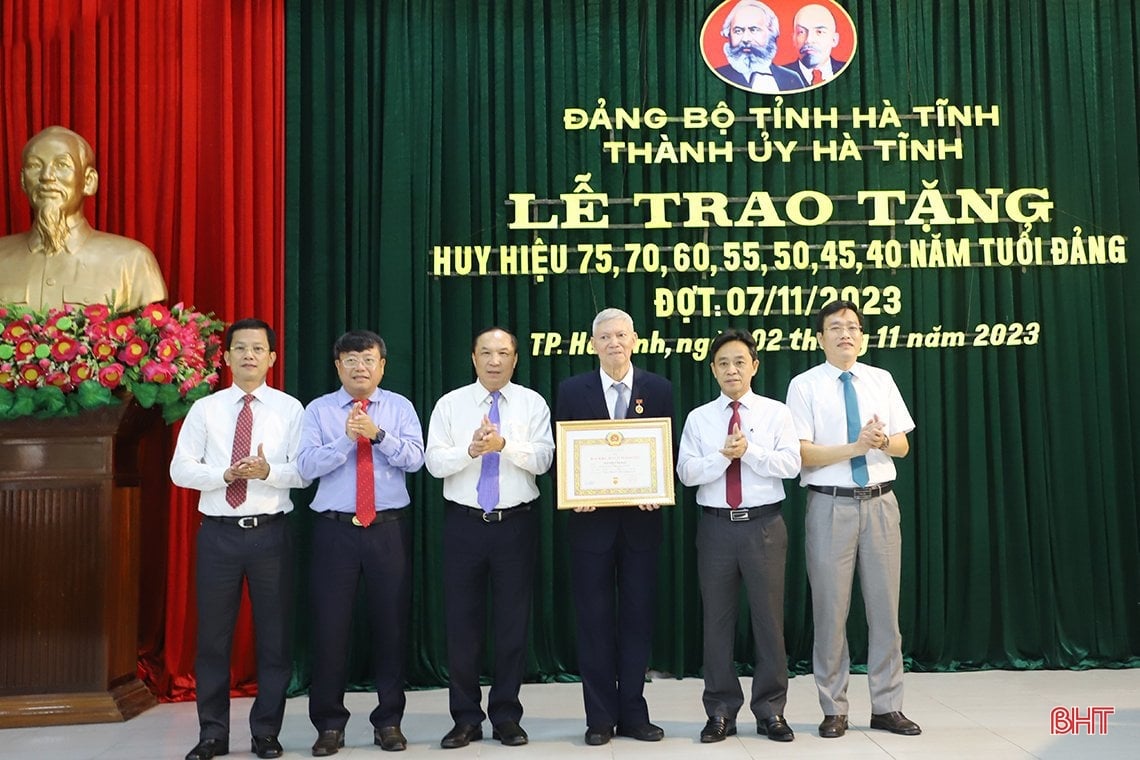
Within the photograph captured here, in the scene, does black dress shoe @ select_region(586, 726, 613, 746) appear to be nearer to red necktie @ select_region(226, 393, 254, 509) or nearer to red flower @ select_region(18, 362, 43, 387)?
red necktie @ select_region(226, 393, 254, 509)

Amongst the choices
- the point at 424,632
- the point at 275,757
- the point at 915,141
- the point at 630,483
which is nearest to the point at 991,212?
the point at 915,141

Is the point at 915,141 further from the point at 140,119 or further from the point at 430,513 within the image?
the point at 140,119

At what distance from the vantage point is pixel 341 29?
5.36 meters

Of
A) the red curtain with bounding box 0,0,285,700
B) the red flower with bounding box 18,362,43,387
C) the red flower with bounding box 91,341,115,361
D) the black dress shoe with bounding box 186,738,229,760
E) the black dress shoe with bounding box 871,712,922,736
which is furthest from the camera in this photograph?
the red curtain with bounding box 0,0,285,700

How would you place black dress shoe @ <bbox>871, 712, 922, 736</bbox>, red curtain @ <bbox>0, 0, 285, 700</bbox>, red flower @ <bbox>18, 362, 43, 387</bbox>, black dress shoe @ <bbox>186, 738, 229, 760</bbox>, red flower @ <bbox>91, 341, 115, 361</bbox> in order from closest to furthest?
1. black dress shoe @ <bbox>186, 738, 229, 760</bbox>
2. black dress shoe @ <bbox>871, 712, 922, 736</bbox>
3. red flower @ <bbox>18, 362, 43, 387</bbox>
4. red flower @ <bbox>91, 341, 115, 361</bbox>
5. red curtain @ <bbox>0, 0, 285, 700</bbox>

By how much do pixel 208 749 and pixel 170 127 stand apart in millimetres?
2993

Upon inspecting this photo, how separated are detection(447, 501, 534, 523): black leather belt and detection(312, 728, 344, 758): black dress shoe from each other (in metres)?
0.89

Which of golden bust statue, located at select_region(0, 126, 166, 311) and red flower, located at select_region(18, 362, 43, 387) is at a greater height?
golden bust statue, located at select_region(0, 126, 166, 311)

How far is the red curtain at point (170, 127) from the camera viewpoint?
16.9 ft

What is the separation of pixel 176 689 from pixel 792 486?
3045 millimetres

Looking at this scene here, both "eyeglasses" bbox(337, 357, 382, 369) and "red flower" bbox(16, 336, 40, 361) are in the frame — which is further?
"red flower" bbox(16, 336, 40, 361)

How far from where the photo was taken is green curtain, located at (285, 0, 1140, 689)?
5.23 metres

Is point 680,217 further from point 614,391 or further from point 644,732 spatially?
point 644,732

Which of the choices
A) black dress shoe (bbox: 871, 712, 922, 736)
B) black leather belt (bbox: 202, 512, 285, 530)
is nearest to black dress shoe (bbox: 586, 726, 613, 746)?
black dress shoe (bbox: 871, 712, 922, 736)
